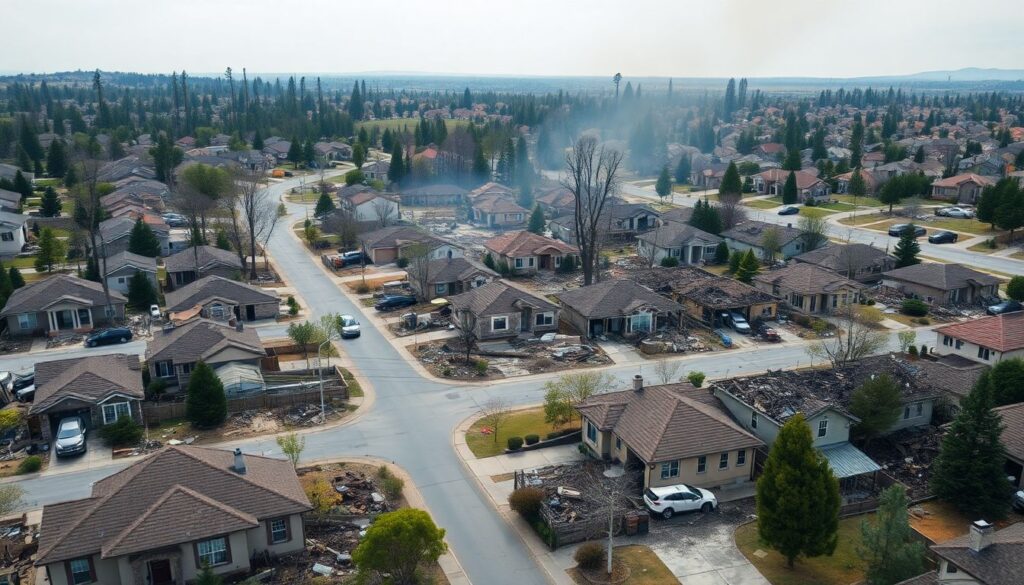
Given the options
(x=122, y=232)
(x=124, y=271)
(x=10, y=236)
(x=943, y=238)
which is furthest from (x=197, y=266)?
(x=943, y=238)

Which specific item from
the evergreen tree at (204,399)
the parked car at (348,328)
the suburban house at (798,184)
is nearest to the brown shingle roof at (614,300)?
the parked car at (348,328)

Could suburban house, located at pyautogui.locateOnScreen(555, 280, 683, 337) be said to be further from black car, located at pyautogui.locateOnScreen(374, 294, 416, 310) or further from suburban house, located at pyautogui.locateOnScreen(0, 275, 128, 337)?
suburban house, located at pyautogui.locateOnScreen(0, 275, 128, 337)

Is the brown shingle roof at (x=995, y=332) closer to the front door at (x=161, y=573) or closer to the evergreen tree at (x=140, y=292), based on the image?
the front door at (x=161, y=573)

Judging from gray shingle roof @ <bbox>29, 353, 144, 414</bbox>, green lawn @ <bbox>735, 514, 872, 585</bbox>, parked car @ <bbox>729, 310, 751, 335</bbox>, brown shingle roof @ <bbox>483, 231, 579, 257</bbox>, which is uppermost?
brown shingle roof @ <bbox>483, 231, 579, 257</bbox>

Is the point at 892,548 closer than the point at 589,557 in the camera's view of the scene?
Yes

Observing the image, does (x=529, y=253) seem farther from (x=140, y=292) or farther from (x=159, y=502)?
(x=159, y=502)

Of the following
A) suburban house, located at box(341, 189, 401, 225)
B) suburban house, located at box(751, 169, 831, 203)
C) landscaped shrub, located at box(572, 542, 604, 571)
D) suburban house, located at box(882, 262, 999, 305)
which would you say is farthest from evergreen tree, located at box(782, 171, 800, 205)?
landscaped shrub, located at box(572, 542, 604, 571)
